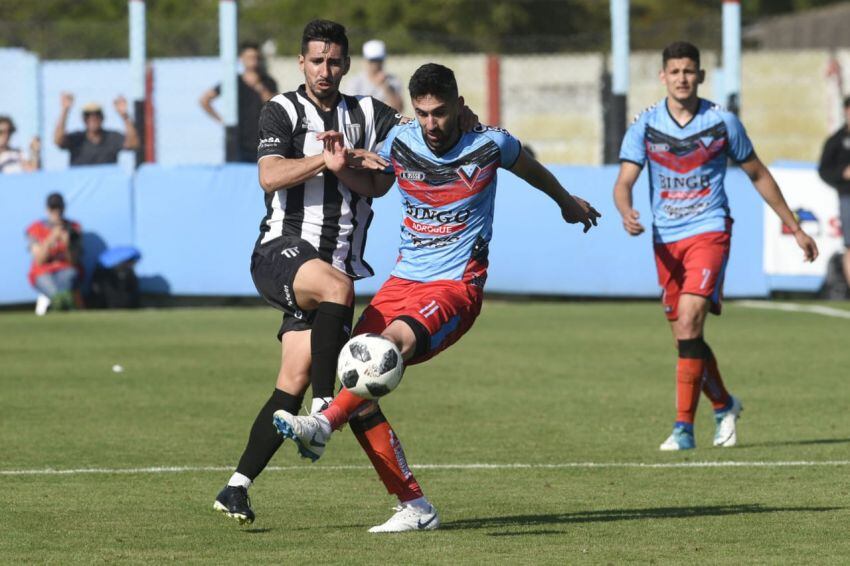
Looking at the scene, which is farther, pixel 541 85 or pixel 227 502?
pixel 541 85

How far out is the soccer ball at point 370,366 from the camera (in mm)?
6996

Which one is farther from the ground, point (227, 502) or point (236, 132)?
point (236, 132)

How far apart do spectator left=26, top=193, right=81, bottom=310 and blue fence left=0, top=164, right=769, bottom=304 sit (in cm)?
31

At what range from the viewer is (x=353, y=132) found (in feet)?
26.1

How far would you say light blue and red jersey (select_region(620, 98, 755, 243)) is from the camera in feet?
34.7

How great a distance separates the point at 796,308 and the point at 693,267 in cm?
851

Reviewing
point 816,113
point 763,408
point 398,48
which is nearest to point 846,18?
point 816,113

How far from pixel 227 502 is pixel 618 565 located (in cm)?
174

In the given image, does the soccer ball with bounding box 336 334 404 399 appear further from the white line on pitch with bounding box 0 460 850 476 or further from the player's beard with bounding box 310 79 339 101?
the white line on pitch with bounding box 0 460 850 476

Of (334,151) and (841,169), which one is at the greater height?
(334,151)

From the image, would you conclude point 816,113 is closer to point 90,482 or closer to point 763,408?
point 763,408

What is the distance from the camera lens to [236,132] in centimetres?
1997

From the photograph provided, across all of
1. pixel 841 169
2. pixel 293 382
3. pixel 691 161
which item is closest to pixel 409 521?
pixel 293 382

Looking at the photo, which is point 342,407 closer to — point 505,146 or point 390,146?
point 390,146
